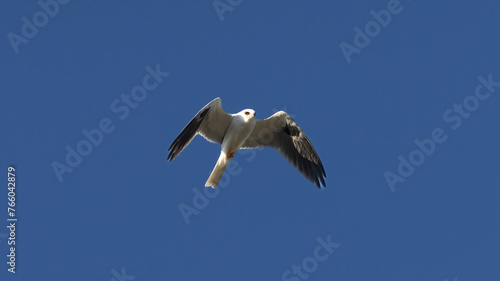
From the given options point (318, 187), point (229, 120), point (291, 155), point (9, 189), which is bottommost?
point (318, 187)

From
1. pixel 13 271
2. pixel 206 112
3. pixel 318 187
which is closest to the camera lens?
pixel 13 271

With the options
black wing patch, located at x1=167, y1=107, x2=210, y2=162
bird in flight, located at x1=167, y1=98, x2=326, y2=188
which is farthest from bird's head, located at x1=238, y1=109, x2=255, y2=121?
black wing patch, located at x1=167, y1=107, x2=210, y2=162

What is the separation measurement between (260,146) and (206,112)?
83.1 inches

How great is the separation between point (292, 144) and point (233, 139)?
1.81 metres

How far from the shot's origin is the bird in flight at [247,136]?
14.0 meters

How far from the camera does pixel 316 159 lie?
1541cm

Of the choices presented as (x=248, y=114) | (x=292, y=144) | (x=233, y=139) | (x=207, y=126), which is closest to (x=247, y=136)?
(x=233, y=139)

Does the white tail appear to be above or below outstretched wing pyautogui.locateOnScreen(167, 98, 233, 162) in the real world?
below

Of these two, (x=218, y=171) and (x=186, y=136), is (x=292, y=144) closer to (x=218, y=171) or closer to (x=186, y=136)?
(x=218, y=171)

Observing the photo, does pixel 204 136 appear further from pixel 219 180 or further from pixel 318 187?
pixel 318 187

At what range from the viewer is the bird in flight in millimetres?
13953

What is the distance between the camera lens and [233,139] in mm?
14406

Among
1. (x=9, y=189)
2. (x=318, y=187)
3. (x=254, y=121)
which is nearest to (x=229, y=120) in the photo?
(x=254, y=121)

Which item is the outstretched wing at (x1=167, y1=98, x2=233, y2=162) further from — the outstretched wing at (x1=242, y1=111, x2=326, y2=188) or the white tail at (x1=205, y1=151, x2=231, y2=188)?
the outstretched wing at (x1=242, y1=111, x2=326, y2=188)
